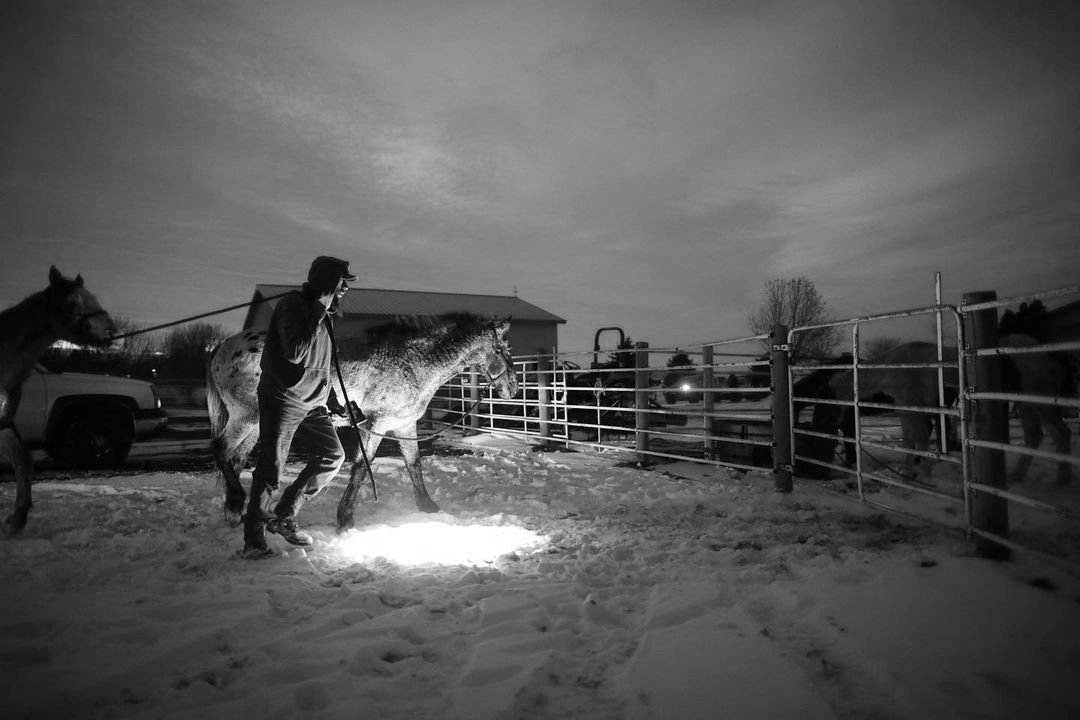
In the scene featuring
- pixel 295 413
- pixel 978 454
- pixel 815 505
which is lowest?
pixel 815 505

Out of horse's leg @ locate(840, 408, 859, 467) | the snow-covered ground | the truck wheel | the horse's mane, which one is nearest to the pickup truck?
the truck wheel

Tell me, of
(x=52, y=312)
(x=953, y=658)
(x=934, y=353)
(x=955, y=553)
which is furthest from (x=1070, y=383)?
(x=52, y=312)

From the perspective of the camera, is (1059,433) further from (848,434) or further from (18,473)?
(18,473)

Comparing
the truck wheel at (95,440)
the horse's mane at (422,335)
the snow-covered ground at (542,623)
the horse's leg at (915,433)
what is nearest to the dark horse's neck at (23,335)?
the snow-covered ground at (542,623)

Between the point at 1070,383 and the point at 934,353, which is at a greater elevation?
the point at 934,353

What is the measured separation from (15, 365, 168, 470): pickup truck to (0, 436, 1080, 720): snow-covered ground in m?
4.39

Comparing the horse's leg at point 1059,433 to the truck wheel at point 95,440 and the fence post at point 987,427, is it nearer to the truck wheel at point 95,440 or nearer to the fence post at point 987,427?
the fence post at point 987,427

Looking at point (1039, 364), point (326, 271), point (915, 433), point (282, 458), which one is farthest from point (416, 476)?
point (1039, 364)

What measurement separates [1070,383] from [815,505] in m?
3.61

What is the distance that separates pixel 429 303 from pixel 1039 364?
31.9m

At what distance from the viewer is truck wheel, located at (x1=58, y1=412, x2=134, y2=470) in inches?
293

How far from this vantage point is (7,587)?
9.28ft

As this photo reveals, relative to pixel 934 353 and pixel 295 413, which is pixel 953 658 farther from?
pixel 934 353

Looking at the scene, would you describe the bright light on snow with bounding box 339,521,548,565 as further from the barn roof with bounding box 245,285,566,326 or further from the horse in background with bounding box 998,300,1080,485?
the barn roof with bounding box 245,285,566,326
